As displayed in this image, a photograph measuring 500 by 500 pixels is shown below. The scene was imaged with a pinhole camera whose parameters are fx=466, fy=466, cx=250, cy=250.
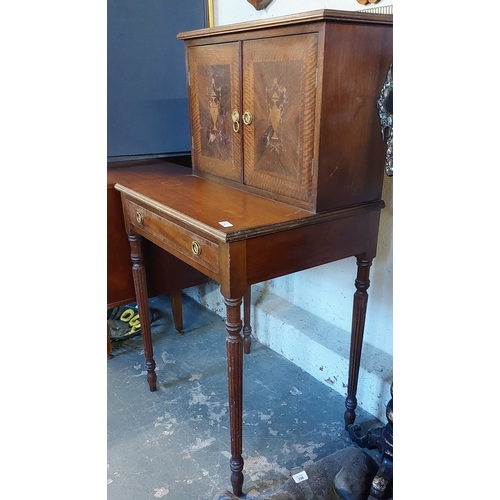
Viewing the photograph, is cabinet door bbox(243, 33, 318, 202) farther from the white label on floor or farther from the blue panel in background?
the blue panel in background

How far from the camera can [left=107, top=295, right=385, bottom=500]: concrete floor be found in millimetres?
1490

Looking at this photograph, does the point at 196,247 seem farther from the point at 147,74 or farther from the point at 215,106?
the point at 147,74

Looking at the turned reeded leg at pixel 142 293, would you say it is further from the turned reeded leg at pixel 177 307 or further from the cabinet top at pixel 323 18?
the cabinet top at pixel 323 18

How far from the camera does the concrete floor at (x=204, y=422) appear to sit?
1.49 m

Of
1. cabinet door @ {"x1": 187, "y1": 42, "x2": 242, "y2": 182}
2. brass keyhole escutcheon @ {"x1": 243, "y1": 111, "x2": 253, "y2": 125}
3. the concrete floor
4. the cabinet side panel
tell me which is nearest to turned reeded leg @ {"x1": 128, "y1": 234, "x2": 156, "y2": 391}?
the concrete floor

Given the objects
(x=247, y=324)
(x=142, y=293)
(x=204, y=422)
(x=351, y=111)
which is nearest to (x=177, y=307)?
(x=247, y=324)

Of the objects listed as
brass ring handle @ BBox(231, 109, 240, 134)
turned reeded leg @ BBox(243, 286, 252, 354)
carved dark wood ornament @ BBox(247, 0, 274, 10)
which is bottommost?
turned reeded leg @ BBox(243, 286, 252, 354)

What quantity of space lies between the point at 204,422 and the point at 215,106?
113cm

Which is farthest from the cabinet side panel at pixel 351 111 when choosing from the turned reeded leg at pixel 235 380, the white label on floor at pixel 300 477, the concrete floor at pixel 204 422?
the concrete floor at pixel 204 422
